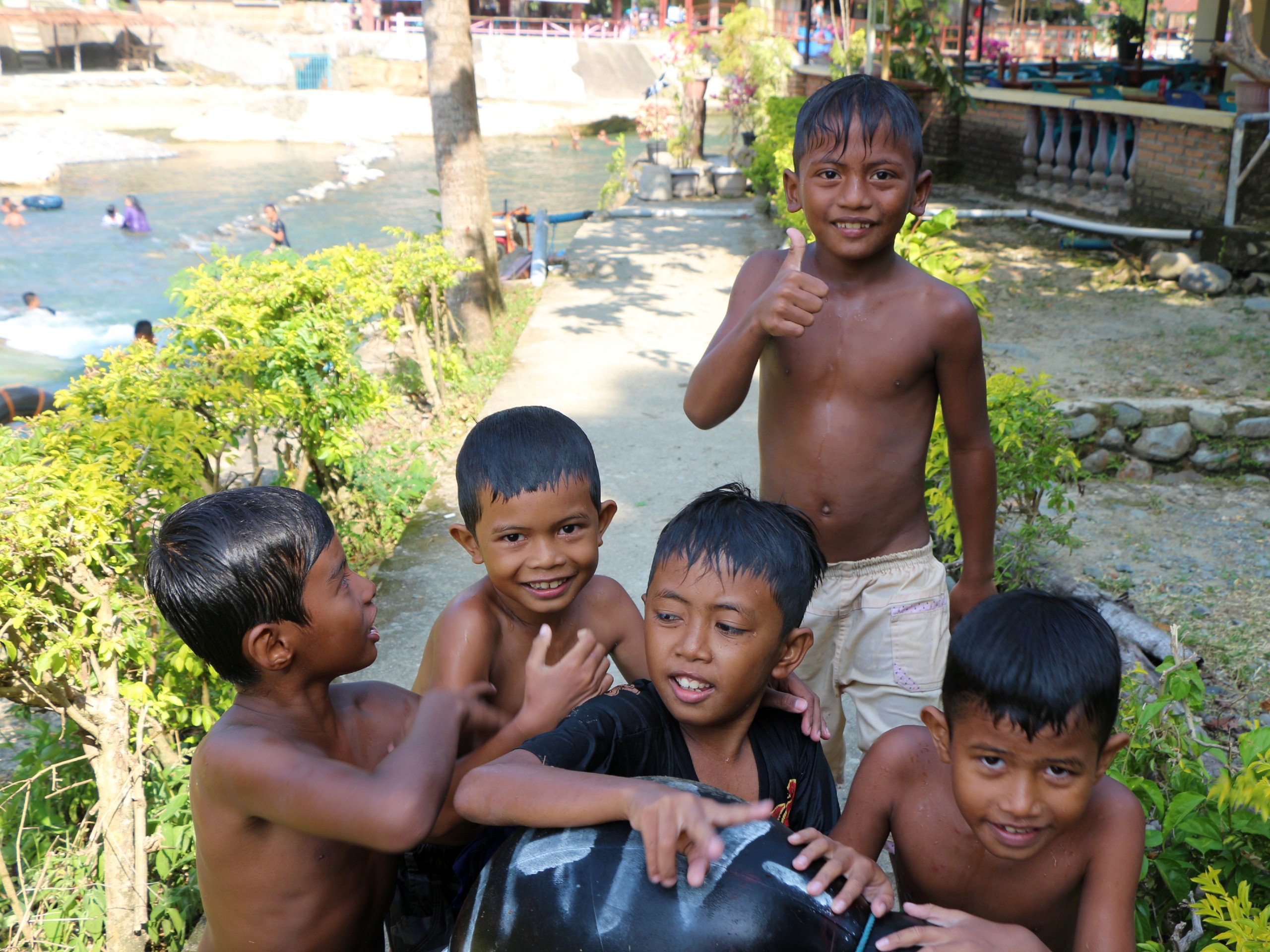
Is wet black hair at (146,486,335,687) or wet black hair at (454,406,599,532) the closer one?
wet black hair at (146,486,335,687)

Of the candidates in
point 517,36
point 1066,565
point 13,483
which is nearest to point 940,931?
point 13,483

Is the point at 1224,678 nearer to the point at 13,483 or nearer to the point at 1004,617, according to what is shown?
the point at 1004,617

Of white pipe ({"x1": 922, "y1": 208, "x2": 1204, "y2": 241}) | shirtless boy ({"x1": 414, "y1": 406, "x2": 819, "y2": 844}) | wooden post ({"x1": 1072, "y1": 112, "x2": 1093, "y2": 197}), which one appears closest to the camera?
shirtless boy ({"x1": 414, "y1": 406, "x2": 819, "y2": 844})

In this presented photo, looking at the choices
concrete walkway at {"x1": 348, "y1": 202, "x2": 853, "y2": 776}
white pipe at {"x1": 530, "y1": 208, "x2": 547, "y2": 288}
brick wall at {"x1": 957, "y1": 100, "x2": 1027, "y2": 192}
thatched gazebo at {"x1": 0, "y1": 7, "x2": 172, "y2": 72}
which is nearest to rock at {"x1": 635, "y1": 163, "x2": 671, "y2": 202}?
concrete walkway at {"x1": 348, "y1": 202, "x2": 853, "y2": 776}

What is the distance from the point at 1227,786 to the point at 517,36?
149 feet

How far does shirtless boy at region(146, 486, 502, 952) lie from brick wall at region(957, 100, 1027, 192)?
1393cm

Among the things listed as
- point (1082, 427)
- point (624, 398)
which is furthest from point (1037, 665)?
point (624, 398)

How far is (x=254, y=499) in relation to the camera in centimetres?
168

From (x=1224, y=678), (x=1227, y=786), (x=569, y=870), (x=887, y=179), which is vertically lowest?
(x=1224, y=678)

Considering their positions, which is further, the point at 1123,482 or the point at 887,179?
the point at 1123,482

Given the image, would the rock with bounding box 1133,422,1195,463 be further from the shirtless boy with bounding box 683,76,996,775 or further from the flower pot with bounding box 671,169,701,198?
the flower pot with bounding box 671,169,701,198

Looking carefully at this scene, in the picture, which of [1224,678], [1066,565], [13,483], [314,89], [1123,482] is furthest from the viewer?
[314,89]

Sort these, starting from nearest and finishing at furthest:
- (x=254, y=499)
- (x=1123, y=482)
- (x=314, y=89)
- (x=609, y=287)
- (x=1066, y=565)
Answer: (x=254, y=499) < (x=1066, y=565) < (x=1123, y=482) < (x=609, y=287) < (x=314, y=89)

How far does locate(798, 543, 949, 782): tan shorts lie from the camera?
2391 millimetres
